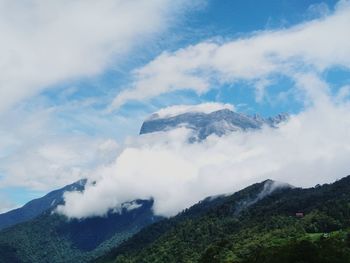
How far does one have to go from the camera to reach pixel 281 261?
527 ft

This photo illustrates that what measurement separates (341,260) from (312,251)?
9.44 m

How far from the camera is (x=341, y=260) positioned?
152 metres

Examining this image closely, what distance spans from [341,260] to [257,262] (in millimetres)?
36243

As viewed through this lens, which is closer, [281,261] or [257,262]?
[281,261]

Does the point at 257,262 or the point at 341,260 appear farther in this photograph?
the point at 257,262

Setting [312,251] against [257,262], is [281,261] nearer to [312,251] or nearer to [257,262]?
[312,251]

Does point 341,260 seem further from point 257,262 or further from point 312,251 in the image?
point 257,262

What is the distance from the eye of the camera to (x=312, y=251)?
159 meters

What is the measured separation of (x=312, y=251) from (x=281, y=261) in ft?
32.4

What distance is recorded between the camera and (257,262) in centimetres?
18162

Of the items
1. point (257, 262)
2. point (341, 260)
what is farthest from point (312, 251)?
point (257, 262)

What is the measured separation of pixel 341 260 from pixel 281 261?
18033 millimetres

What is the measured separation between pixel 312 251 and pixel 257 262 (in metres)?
27.8

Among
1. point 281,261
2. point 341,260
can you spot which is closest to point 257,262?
point 281,261
